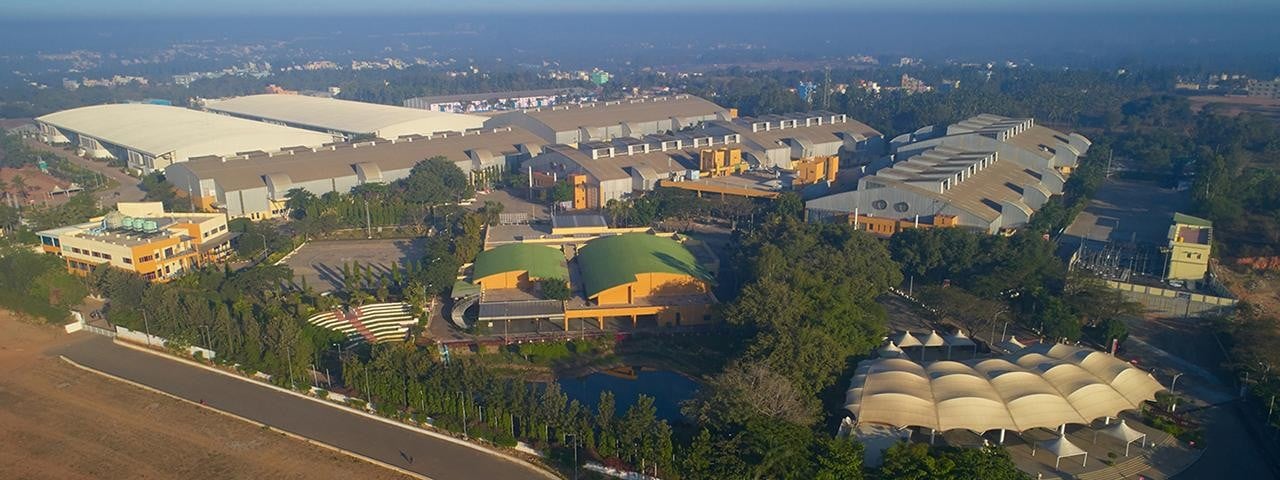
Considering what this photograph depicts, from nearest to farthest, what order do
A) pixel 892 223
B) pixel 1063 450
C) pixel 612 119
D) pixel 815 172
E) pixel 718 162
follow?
pixel 1063 450 < pixel 892 223 < pixel 815 172 < pixel 718 162 < pixel 612 119

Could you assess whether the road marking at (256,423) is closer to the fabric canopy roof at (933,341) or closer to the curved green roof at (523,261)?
the curved green roof at (523,261)

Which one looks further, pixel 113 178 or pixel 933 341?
pixel 113 178

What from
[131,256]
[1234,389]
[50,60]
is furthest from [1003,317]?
[50,60]

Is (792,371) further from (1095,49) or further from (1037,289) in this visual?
(1095,49)

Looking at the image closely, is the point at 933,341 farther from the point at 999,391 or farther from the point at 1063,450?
the point at 1063,450

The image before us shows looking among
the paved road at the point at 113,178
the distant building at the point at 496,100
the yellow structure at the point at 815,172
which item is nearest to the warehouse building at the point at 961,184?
the yellow structure at the point at 815,172

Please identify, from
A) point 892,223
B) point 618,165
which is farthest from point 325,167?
point 892,223
